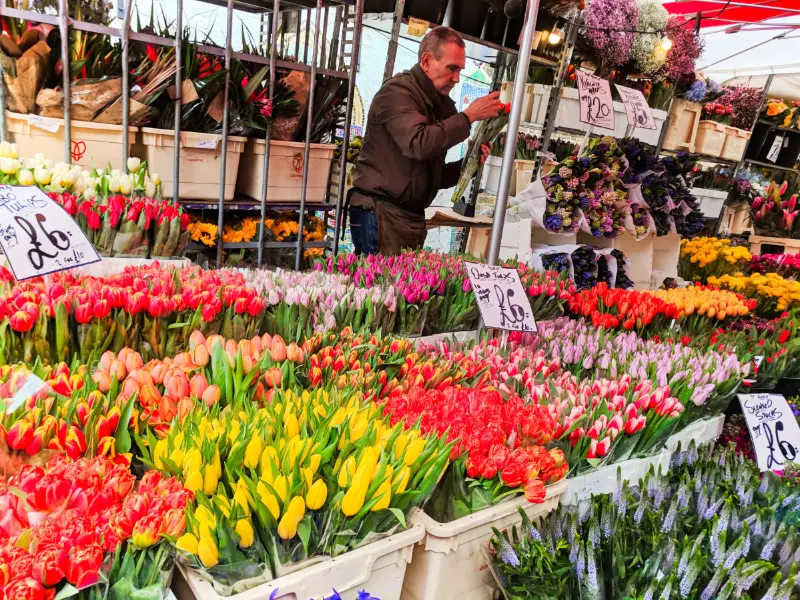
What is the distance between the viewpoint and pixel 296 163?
331 cm

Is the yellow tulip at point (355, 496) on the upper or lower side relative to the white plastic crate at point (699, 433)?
upper

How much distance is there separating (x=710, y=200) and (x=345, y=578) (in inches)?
206

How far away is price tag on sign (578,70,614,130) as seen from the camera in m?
2.84

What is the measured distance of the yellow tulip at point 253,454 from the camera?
0.88m

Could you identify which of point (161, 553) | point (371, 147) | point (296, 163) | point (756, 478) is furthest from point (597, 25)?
point (161, 553)

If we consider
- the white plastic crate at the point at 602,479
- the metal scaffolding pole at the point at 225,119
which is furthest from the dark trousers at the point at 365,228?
the white plastic crate at the point at 602,479

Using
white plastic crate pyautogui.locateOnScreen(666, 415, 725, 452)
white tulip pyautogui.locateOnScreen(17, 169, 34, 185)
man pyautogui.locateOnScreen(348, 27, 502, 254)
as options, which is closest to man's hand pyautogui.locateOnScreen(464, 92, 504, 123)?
man pyautogui.locateOnScreen(348, 27, 502, 254)

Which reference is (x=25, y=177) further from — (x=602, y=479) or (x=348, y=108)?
(x=602, y=479)

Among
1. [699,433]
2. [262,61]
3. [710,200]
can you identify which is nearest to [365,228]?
[262,61]

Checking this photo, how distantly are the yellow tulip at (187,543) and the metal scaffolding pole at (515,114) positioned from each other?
1.22 metres

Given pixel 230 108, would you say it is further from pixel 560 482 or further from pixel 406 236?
pixel 560 482

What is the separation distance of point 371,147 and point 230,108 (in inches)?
29.1

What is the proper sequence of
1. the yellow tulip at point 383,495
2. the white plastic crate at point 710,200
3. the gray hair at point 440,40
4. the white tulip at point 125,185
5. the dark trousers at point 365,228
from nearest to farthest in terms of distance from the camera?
the yellow tulip at point 383,495
the white tulip at point 125,185
the gray hair at point 440,40
the dark trousers at point 365,228
the white plastic crate at point 710,200

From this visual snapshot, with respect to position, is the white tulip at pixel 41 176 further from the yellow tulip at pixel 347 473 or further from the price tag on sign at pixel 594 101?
the price tag on sign at pixel 594 101
